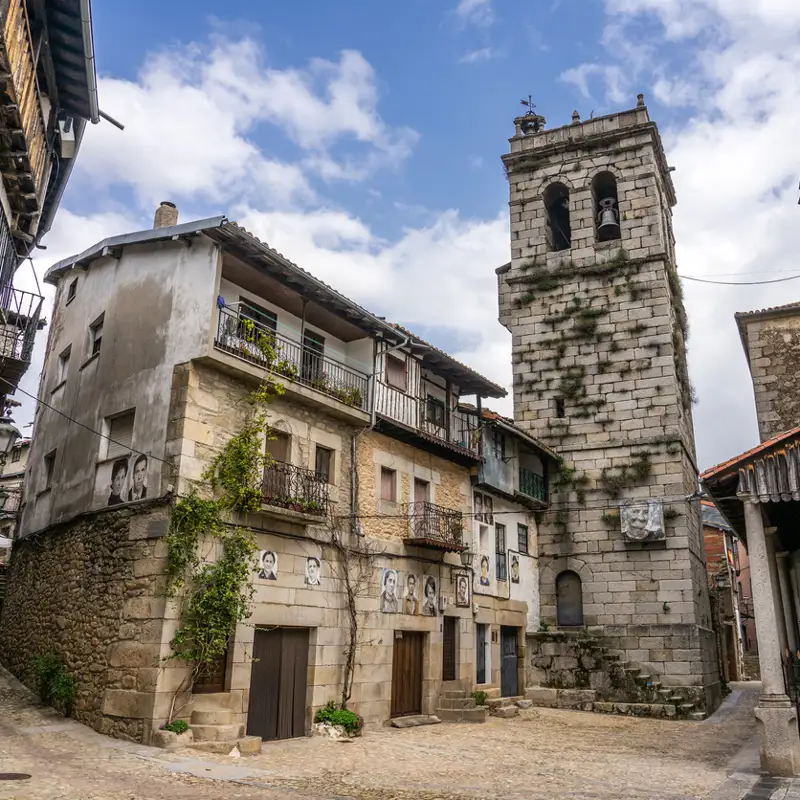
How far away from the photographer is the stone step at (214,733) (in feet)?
38.0

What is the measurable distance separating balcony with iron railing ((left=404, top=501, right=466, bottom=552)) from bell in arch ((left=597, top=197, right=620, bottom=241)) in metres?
11.4

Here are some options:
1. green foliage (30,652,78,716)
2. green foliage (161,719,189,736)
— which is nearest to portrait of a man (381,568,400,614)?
green foliage (161,719,189,736)

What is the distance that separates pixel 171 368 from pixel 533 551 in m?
12.7

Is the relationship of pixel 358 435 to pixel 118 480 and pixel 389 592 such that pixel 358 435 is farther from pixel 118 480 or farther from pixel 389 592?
pixel 118 480

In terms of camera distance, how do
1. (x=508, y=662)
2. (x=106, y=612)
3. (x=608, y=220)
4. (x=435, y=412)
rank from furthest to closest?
(x=608, y=220), (x=508, y=662), (x=435, y=412), (x=106, y=612)

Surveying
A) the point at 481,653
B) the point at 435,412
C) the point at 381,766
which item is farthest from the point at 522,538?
the point at 381,766

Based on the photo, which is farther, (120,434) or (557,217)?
(557,217)

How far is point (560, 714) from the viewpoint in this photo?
19078 mm

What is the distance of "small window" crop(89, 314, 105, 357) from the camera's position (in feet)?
53.1

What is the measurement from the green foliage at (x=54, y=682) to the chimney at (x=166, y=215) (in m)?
9.22

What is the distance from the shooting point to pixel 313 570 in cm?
1458

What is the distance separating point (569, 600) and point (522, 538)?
2.19 meters

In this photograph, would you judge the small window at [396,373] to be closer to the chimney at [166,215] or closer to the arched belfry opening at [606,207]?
the chimney at [166,215]

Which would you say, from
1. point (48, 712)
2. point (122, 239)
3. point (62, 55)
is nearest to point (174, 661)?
point (48, 712)
